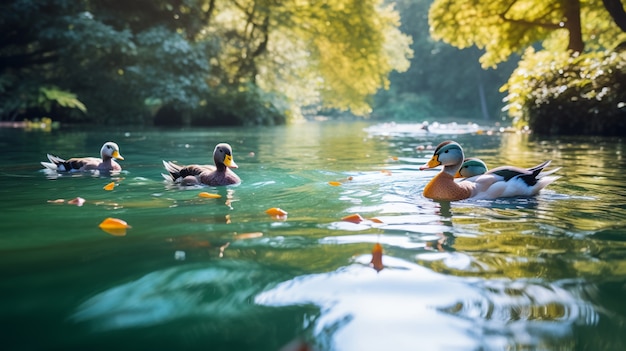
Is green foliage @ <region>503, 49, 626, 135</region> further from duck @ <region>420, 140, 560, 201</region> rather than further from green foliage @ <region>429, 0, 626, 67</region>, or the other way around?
duck @ <region>420, 140, 560, 201</region>

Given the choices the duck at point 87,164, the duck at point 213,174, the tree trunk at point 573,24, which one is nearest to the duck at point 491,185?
the duck at point 213,174

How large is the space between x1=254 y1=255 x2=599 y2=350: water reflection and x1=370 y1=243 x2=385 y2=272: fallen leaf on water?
0.06 meters

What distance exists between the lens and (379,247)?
2918 millimetres

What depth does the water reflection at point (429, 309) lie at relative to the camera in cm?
184

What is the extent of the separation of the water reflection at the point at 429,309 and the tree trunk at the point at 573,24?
18207mm

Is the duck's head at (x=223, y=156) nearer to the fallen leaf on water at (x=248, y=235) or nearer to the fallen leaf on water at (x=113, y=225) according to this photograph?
the fallen leaf on water at (x=113, y=225)

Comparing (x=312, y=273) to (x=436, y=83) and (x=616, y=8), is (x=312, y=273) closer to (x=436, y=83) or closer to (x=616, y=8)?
(x=616, y=8)

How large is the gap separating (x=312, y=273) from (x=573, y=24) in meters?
18.8

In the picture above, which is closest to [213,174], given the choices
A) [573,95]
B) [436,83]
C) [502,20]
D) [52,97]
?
[573,95]

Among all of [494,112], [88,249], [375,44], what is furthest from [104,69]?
[494,112]

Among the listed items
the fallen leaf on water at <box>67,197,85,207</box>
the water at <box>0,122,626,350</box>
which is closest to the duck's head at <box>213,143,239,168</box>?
the water at <box>0,122,626,350</box>

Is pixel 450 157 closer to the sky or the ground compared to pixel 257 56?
closer to the ground

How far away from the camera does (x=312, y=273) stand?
2.52 meters

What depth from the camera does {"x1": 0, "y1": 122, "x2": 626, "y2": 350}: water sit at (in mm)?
1894
